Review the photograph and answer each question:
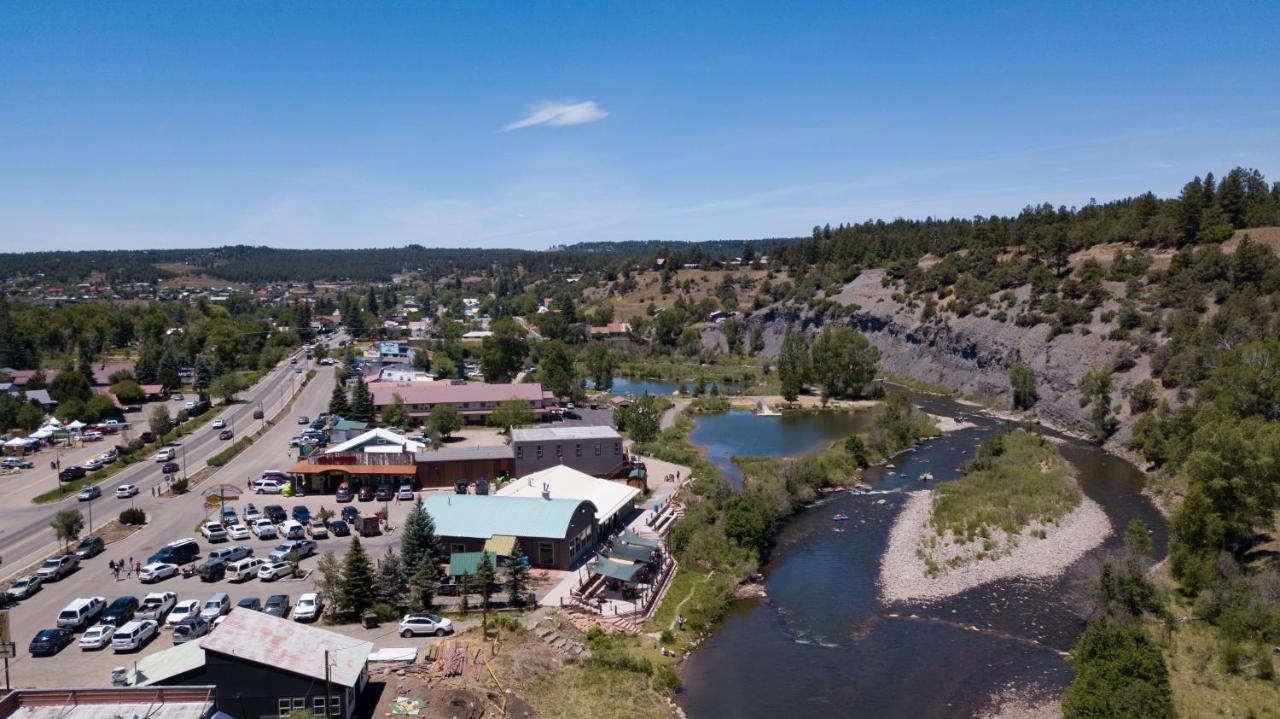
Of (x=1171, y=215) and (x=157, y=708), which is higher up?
(x=1171, y=215)

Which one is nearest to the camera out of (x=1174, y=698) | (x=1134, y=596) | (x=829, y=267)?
(x=1174, y=698)

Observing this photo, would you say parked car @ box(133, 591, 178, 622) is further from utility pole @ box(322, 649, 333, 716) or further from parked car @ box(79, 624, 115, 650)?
utility pole @ box(322, 649, 333, 716)

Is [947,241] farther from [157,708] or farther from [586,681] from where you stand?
[157,708]

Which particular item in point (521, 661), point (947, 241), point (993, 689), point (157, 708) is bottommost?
point (993, 689)

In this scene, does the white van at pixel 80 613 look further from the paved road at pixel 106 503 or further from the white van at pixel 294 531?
the white van at pixel 294 531

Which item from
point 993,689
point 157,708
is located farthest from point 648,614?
point 157,708

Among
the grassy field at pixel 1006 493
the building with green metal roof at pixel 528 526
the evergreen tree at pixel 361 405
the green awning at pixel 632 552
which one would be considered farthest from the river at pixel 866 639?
the evergreen tree at pixel 361 405
